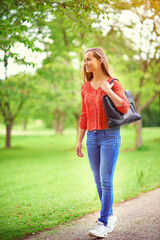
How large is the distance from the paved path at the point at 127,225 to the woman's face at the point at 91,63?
2.10 meters

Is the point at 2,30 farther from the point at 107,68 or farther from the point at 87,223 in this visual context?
the point at 87,223

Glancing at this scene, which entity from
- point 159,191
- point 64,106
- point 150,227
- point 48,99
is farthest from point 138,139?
point 150,227

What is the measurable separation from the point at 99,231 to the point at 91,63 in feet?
6.77

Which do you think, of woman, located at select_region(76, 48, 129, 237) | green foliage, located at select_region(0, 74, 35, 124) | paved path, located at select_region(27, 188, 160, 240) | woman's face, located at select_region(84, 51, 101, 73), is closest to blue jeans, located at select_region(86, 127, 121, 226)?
woman, located at select_region(76, 48, 129, 237)

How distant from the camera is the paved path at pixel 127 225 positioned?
3.36m

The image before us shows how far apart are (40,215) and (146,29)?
9.28 meters

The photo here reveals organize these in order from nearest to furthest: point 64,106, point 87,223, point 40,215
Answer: point 87,223, point 40,215, point 64,106

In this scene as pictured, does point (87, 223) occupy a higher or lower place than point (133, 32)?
lower

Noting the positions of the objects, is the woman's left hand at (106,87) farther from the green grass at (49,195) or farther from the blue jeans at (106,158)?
the green grass at (49,195)

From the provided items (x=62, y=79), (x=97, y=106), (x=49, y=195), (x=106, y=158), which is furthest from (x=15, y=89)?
(x=106, y=158)

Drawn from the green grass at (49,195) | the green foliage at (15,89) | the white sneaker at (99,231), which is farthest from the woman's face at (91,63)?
the green foliage at (15,89)

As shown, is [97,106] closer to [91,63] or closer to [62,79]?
[91,63]

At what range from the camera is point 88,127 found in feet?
11.6

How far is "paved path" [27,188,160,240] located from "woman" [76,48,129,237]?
21 cm
